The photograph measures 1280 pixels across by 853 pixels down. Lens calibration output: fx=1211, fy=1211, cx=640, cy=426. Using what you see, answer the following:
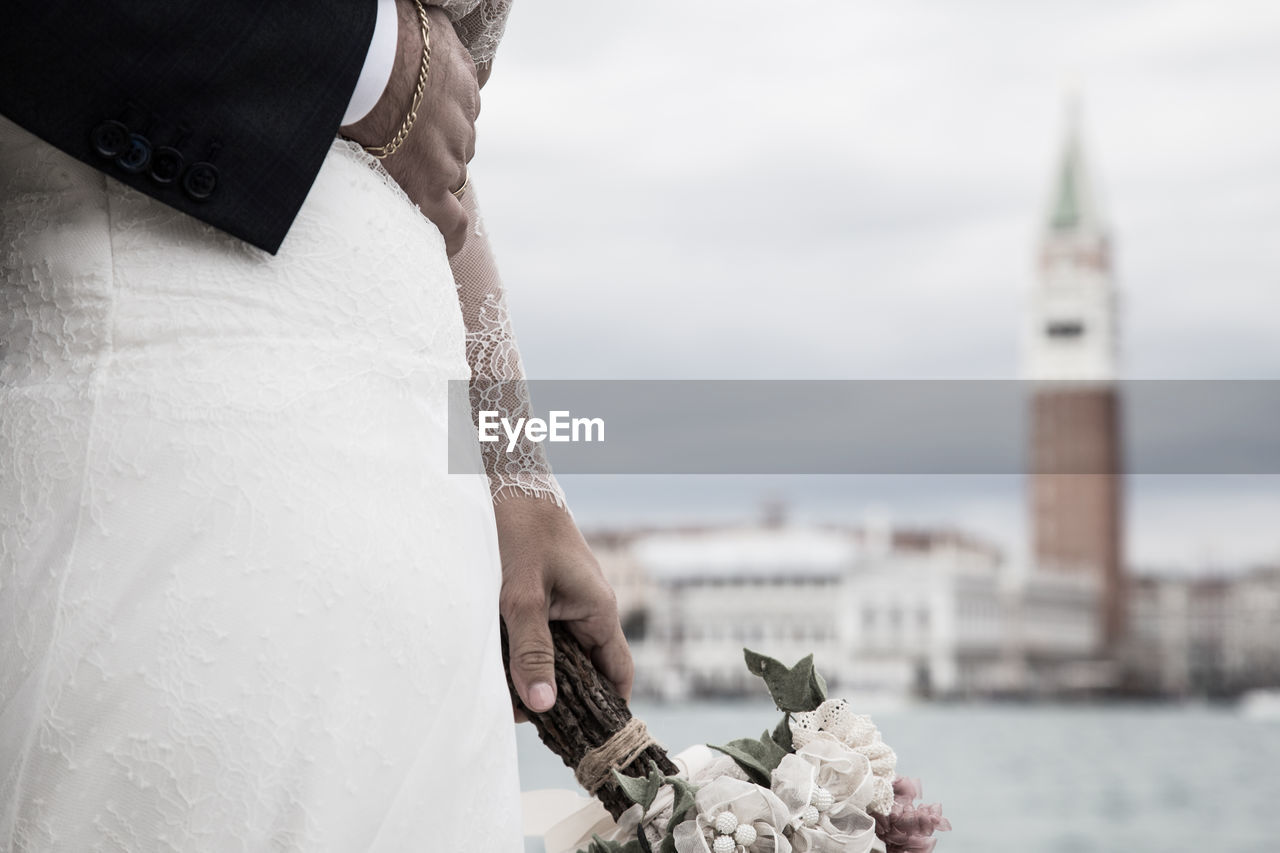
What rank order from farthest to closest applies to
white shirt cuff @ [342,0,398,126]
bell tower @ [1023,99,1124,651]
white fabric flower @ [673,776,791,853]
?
bell tower @ [1023,99,1124,651]
white fabric flower @ [673,776,791,853]
white shirt cuff @ [342,0,398,126]

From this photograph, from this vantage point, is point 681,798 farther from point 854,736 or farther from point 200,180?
point 200,180

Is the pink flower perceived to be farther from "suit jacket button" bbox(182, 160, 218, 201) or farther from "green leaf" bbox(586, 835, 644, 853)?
A: "suit jacket button" bbox(182, 160, 218, 201)

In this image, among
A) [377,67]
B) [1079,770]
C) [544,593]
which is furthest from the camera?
[1079,770]

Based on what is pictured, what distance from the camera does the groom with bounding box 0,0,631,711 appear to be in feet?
1.70

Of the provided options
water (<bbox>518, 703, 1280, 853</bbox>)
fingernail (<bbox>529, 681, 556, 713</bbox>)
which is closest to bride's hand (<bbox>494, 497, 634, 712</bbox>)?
fingernail (<bbox>529, 681, 556, 713</bbox>)

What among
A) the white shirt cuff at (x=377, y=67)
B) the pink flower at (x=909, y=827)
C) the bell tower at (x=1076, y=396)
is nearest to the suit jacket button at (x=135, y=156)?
the white shirt cuff at (x=377, y=67)

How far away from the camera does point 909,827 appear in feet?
2.57

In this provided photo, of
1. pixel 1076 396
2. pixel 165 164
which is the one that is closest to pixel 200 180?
pixel 165 164

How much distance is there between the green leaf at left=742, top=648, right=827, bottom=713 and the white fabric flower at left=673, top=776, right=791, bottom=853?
0.34 feet

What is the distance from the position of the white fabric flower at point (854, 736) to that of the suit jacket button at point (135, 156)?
0.54m

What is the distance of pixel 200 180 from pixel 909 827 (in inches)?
22.7

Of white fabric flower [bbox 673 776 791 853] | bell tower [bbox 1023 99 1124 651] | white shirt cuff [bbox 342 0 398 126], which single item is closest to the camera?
white shirt cuff [bbox 342 0 398 126]

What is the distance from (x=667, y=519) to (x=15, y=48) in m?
32.1

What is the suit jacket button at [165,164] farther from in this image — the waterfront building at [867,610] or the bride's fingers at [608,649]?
the waterfront building at [867,610]
